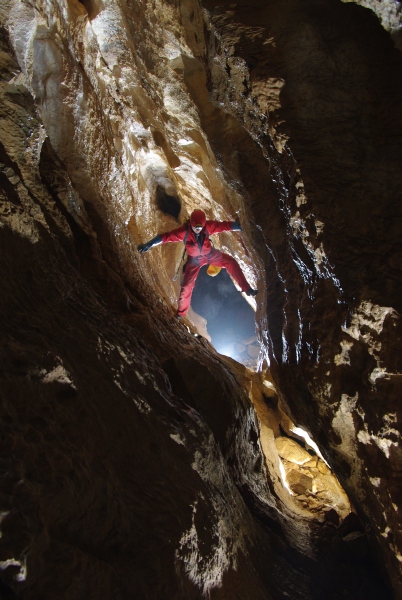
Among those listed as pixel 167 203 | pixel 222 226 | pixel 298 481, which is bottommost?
pixel 298 481

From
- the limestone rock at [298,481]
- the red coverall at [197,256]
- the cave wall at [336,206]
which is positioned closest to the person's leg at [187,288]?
the red coverall at [197,256]

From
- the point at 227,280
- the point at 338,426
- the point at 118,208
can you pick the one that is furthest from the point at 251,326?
the point at 338,426

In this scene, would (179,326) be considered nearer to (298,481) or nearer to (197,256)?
(197,256)

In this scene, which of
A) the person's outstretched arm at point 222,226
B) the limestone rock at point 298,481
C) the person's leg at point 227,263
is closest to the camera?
the person's outstretched arm at point 222,226

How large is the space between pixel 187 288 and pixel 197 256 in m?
0.64

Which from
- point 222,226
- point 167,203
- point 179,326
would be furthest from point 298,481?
point 167,203

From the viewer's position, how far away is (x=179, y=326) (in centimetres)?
541

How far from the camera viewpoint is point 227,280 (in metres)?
22.8

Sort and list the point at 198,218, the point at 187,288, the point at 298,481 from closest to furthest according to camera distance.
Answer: the point at 298,481
the point at 198,218
the point at 187,288

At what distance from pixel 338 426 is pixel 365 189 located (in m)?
2.00

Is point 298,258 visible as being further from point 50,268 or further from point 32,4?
point 32,4

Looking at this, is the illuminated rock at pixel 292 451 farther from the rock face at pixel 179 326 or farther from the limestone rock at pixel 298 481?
the rock face at pixel 179 326

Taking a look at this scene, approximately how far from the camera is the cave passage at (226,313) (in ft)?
76.8

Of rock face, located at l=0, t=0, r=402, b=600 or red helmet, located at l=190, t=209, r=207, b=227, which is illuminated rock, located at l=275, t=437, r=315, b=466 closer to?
rock face, located at l=0, t=0, r=402, b=600
